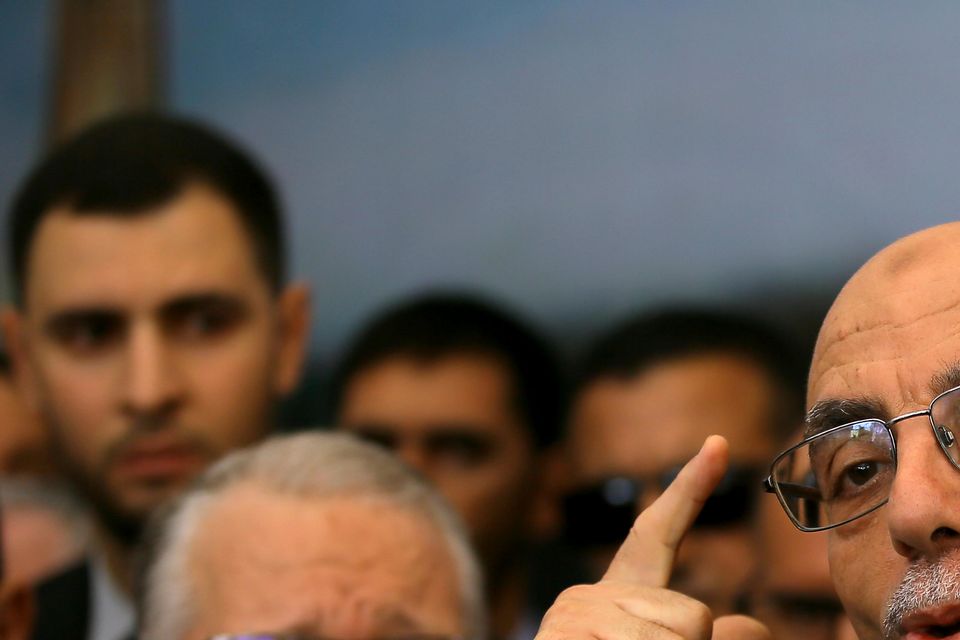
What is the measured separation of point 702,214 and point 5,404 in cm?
158

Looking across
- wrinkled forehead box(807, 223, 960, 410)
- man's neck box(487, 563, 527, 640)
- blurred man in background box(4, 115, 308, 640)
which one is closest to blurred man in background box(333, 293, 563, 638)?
man's neck box(487, 563, 527, 640)

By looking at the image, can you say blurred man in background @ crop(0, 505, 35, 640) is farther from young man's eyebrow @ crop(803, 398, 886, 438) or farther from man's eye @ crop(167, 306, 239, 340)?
young man's eyebrow @ crop(803, 398, 886, 438)

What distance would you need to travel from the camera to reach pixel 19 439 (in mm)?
3295

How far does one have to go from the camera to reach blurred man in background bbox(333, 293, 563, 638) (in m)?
3.10

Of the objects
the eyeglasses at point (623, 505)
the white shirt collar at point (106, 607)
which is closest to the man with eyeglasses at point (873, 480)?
the eyeglasses at point (623, 505)

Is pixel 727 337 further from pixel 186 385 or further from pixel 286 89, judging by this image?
pixel 286 89

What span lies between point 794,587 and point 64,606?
1413 mm

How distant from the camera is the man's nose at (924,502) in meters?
1.38

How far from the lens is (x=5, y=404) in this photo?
3.37 meters

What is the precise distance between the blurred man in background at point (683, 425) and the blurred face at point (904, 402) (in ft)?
3.43

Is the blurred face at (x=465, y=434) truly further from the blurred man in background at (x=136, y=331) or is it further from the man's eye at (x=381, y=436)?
the blurred man in background at (x=136, y=331)

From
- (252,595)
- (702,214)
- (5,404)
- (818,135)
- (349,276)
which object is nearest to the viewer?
(252,595)

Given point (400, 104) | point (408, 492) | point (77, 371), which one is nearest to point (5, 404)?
point (77, 371)

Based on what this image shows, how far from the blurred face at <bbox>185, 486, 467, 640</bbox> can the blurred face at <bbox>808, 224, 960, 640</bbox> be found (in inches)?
30.6
